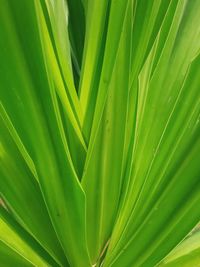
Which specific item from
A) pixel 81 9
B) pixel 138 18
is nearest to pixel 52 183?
pixel 138 18

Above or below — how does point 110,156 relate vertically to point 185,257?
above

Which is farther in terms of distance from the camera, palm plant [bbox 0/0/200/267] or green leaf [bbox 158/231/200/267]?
green leaf [bbox 158/231/200/267]

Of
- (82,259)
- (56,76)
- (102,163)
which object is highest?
(56,76)

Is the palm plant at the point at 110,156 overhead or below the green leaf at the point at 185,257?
overhead

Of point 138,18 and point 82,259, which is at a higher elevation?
point 138,18

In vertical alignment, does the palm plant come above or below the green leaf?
above

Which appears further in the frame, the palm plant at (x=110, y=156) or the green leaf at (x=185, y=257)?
the green leaf at (x=185, y=257)

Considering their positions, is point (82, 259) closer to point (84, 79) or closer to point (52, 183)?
point (52, 183)

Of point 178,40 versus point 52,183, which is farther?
point 178,40
